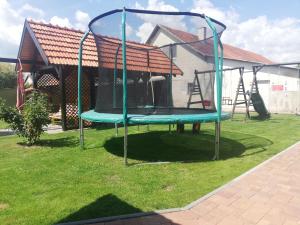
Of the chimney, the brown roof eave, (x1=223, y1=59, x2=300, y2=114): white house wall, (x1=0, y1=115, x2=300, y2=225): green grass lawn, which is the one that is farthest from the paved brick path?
(x1=223, y1=59, x2=300, y2=114): white house wall

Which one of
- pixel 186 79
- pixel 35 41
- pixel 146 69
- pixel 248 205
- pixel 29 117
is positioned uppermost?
pixel 35 41

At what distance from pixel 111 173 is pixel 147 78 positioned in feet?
13.8

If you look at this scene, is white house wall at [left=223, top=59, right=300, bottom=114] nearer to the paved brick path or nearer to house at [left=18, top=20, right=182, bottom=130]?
house at [left=18, top=20, right=182, bottom=130]

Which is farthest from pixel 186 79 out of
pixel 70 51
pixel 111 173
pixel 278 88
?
pixel 278 88

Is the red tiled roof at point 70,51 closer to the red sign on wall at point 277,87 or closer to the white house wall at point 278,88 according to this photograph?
the white house wall at point 278,88

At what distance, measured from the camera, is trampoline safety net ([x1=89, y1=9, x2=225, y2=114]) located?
561 centimetres

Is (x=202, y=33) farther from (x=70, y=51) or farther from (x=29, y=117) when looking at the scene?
(x=70, y=51)

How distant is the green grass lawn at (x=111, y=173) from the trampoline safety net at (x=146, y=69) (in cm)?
88

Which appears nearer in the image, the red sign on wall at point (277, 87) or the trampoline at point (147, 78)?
the trampoline at point (147, 78)

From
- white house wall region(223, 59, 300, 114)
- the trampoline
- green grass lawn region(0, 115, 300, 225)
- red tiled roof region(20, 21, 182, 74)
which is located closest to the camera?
green grass lawn region(0, 115, 300, 225)

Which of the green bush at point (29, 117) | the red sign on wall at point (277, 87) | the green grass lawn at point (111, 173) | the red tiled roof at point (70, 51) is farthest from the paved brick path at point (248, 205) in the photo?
the red sign on wall at point (277, 87)

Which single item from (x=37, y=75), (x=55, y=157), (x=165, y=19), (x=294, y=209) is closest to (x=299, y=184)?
(x=294, y=209)

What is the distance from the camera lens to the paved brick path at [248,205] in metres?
2.86

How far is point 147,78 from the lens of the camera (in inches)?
324
